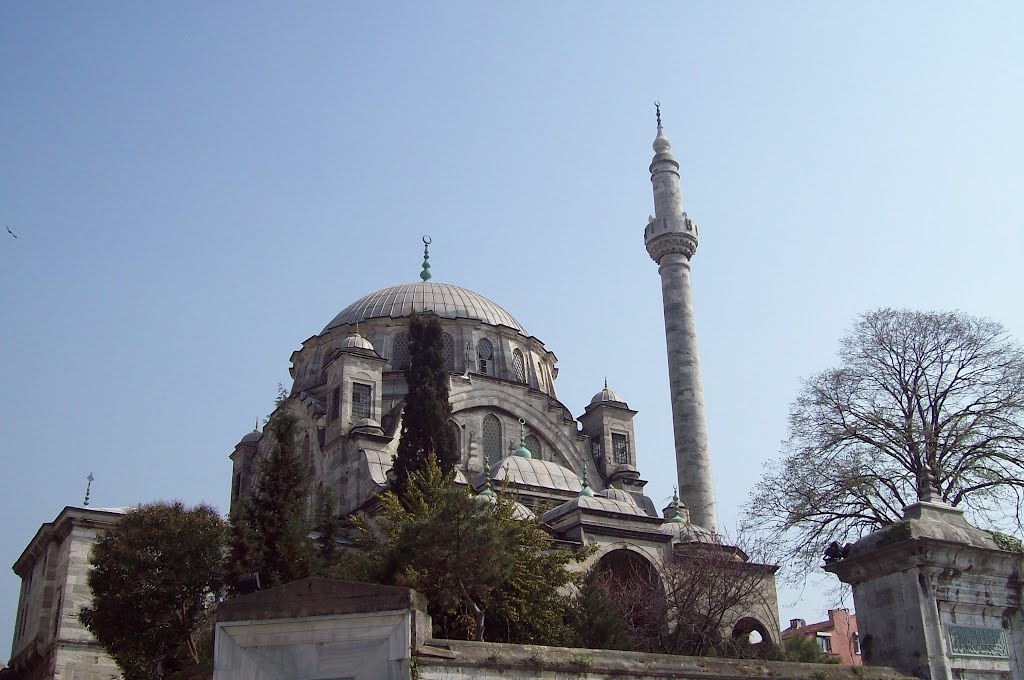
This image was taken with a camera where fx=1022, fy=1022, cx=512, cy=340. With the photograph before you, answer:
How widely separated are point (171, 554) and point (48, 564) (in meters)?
8.53

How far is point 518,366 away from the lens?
36094 mm

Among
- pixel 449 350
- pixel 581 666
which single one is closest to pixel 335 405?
pixel 449 350

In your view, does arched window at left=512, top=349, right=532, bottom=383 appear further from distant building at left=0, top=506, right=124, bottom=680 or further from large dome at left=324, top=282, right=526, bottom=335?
distant building at left=0, top=506, right=124, bottom=680

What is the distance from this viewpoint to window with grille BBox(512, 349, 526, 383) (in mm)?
35594

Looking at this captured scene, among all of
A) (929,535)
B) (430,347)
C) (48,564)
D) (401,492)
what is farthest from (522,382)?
(929,535)

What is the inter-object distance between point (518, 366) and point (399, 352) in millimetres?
4407

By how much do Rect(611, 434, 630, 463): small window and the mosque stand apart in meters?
0.05

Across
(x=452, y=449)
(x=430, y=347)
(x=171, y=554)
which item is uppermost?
(x=430, y=347)

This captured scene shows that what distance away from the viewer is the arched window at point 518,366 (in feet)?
117

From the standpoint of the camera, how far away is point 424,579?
14695 mm

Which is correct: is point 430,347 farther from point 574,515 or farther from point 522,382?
point 522,382

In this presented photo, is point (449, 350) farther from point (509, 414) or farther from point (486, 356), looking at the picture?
point (509, 414)

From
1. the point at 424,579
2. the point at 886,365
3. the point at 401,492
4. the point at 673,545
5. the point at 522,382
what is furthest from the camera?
the point at 522,382

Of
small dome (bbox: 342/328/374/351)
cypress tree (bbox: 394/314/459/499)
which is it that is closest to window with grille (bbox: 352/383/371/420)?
small dome (bbox: 342/328/374/351)
